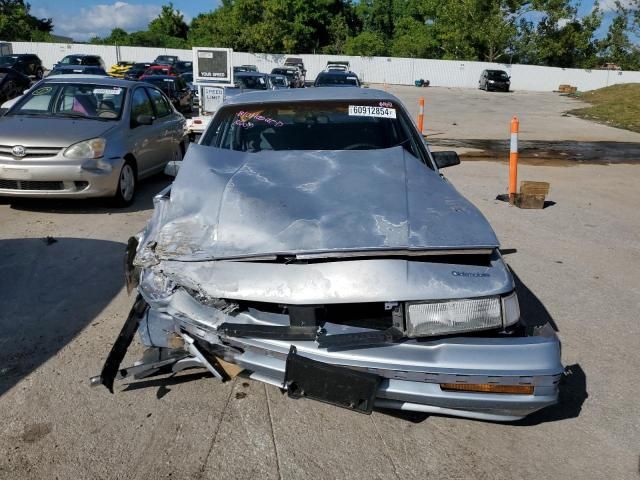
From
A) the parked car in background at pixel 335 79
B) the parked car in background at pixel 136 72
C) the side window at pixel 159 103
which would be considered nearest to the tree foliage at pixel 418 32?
the parked car in background at pixel 136 72

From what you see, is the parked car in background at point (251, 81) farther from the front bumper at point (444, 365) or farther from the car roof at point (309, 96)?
the front bumper at point (444, 365)

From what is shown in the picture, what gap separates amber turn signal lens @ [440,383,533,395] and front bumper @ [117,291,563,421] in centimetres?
2

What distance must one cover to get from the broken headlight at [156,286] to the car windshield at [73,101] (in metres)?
5.50

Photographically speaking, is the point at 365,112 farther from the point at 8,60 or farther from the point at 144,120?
the point at 8,60

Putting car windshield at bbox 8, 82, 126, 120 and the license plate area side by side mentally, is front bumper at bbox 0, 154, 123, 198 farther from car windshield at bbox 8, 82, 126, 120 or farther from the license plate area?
the license plate area

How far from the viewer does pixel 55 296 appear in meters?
4.90

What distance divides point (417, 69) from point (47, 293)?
53726mm

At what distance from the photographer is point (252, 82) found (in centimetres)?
1688

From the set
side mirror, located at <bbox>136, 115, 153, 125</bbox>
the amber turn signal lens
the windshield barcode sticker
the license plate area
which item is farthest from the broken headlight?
side mirror, located at <bbox>136, 115, 153, 125</bbox>

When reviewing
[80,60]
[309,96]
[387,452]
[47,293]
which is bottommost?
[387,452]

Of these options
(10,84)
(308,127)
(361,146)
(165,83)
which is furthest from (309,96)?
(10,84)

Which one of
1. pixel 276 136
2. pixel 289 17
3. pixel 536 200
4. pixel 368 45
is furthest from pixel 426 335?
pixel 289 17

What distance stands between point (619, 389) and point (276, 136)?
9.55ft

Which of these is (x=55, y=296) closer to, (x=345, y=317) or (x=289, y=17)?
(x=345, y=317)
